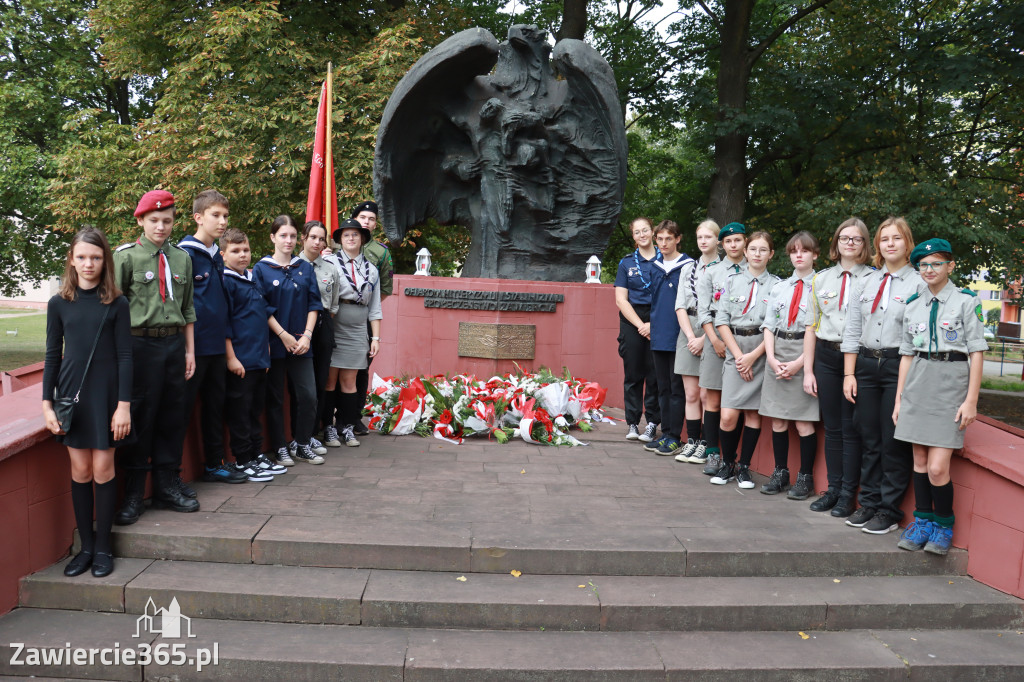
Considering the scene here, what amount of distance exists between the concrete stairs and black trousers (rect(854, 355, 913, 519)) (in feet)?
0.89

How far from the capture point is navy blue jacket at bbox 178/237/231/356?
4.35 meters

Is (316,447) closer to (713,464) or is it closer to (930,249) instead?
(713,464)

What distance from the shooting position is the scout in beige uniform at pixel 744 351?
16.6 feet

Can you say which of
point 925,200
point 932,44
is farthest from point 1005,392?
point 932,44

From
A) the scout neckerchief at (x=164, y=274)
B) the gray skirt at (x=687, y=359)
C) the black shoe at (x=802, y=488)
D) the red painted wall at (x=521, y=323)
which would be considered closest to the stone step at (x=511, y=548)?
the black shoe at (x=802, y=488)

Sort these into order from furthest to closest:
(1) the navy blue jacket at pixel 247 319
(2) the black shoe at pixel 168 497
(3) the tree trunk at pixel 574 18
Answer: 1. (3) the tree trunk at pixel 574 18
2. (1) the navy blue jacket at pixel 247 319
3. (2) the black shoe at pixel 168 497

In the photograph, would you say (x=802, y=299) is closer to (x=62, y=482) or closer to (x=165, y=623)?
(x=165, y=623)

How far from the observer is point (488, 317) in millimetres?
7566

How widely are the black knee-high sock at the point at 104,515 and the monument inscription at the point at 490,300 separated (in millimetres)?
4421

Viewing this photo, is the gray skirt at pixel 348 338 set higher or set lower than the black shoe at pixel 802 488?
higher

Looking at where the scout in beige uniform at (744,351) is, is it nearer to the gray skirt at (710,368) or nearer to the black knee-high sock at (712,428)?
the gray skirt at (710,368)

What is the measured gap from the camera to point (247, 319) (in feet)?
15.5

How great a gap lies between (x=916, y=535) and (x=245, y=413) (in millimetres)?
4095

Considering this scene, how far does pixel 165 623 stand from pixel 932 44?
561 inches
